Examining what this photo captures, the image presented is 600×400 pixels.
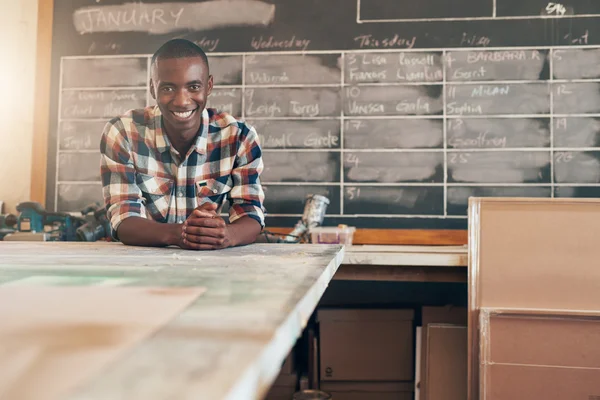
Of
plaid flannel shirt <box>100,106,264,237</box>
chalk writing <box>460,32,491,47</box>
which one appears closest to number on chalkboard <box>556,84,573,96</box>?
chalk writing <box>460,32,491,47</box>

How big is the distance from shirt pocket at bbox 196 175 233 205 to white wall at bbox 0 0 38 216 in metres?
1.82

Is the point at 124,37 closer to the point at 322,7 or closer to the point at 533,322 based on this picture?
the point at 322,7

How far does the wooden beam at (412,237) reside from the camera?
2.74 metres

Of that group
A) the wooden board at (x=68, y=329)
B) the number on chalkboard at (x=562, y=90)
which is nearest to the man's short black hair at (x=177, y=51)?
the wooden board at (x=68, y=329)

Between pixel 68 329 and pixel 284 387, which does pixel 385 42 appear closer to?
pixel 284 387

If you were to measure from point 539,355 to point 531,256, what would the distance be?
0.34 meters

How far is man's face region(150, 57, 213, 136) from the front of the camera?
1657 millimetres

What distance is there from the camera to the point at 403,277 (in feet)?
7.18

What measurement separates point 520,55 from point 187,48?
1872 millimetres

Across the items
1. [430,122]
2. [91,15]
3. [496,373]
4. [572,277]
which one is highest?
[91,15]

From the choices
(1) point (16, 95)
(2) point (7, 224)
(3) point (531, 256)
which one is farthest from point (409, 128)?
(1) point (16, 95)

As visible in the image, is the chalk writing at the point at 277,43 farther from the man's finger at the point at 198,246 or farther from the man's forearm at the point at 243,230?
the man's finger at the point at 198,246

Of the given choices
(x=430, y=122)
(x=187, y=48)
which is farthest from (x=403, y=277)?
(x=187, y=48)

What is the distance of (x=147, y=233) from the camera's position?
1.47 metres
